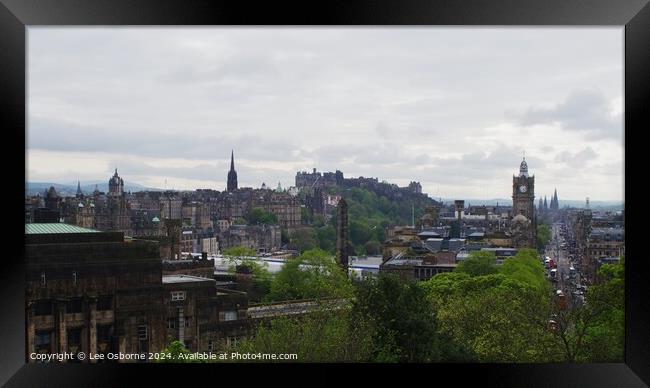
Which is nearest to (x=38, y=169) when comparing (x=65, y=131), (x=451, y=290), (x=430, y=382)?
(x=65, y=131)

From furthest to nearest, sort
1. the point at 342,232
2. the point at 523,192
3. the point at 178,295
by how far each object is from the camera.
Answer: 1. the point at 342,232
2. the point at 523,192
3. the point at 178,295

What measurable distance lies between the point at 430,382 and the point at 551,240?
1279 centimetres

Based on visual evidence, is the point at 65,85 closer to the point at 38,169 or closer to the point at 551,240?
the point at 38,169

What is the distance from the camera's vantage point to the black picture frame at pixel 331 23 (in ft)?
9.24

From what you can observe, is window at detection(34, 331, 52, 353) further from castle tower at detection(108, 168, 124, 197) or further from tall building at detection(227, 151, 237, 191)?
tall building at detection(227, 151, 237, 191)

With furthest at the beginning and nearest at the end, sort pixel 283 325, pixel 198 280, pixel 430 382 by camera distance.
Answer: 1. pixel 198 280
2. pixel 283 325
3. pixel 430 382

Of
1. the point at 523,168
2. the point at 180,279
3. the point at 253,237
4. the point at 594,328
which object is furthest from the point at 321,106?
the point at 594,328

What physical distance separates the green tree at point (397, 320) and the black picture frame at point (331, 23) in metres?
3.67


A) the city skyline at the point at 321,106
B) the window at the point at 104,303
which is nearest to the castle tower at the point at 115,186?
the city skyline at the point at 321,106

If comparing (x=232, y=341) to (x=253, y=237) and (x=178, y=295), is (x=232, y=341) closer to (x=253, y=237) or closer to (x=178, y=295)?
(x=178, y=295)

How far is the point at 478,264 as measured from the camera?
14.4 meters

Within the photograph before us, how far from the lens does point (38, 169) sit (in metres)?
10.7

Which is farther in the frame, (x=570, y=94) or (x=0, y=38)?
(x=570, y=94)

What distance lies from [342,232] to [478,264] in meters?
3.10
